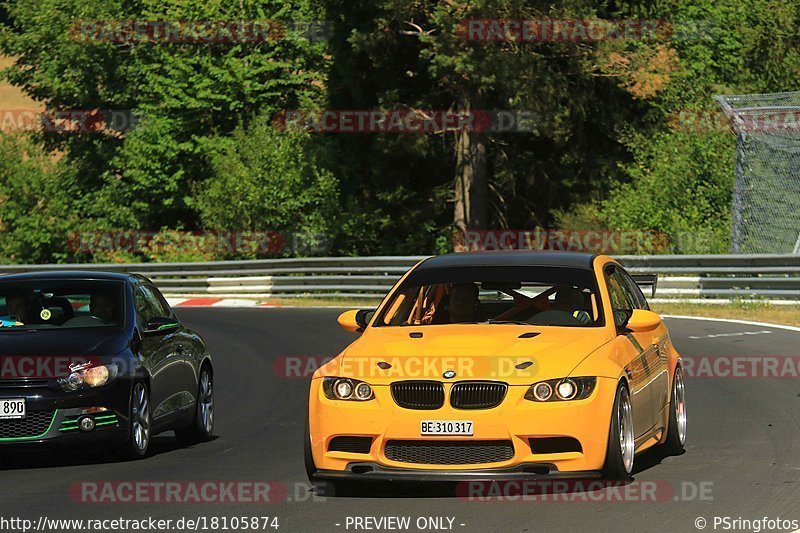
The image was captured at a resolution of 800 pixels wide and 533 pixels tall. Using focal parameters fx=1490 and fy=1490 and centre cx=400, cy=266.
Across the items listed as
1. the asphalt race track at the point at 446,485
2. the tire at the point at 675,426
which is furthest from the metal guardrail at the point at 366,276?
the tire at the point at 675,426

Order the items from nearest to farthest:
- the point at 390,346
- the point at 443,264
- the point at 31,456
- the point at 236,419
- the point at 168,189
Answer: the point at 390,346, the point at 443,264, the point at 31,456, the point at 236,419, the point at 168,189

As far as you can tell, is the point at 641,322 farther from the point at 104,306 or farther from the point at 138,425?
the point at 104,306

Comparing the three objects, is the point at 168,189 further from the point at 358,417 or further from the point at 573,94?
the point at 358,417

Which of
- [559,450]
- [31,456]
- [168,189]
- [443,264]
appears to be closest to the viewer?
[559,450]

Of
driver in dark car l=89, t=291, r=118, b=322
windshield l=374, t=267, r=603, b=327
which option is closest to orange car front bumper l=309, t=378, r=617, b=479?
windshield l=374, t=267, r=603, b=327

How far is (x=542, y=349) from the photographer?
9375mm

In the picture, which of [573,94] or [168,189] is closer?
[573,94]

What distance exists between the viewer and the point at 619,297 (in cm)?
1112

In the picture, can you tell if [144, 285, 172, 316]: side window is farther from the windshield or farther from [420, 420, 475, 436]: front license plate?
[420, 420, 475, 436]: front license plate

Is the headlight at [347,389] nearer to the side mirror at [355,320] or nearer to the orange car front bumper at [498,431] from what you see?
the orange car front bumper at [498,431]

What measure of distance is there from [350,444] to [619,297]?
2.89 meters

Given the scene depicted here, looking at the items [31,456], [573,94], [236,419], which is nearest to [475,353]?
[31,456]

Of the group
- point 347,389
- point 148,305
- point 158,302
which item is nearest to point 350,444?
point 347,389

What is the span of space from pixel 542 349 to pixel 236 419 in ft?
18.3
